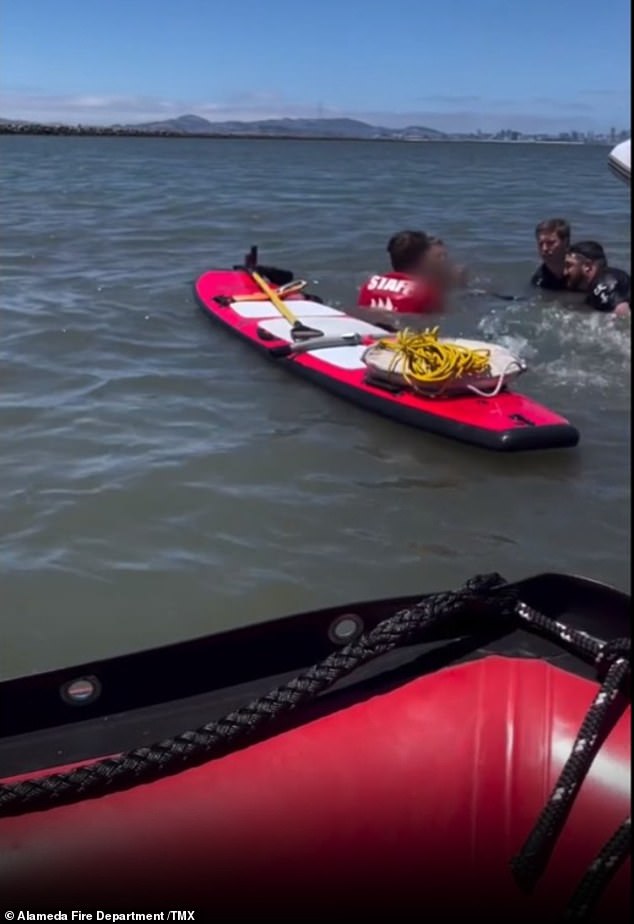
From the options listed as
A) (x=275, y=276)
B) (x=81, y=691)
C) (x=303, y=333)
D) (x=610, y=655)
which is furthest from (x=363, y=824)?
(x=275, y=276)

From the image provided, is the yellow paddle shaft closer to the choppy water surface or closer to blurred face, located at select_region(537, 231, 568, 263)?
the choppy water surface

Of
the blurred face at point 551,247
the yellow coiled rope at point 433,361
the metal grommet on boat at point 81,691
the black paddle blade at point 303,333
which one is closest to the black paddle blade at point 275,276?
the black paddle blade at point 303,333

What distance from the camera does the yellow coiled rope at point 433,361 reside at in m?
5.39

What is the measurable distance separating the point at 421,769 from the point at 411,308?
6.81 metres

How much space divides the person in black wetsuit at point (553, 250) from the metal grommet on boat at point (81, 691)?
21.9ft

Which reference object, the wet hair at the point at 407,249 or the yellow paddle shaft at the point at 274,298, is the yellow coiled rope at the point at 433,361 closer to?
the yellow paddle shaft at the point at 274,298

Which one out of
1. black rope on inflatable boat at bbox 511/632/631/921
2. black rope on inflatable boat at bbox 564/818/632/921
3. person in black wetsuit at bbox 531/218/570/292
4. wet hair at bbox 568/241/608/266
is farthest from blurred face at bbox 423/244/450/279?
black rope on inflatable boat at bbox 564/818/632/921

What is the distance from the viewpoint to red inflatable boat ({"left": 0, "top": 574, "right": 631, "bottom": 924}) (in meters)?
1.65

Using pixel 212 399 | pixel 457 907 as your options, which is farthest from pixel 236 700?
pixel 212 399

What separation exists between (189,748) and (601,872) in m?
0.71

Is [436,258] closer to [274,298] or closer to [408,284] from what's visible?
[408,284]

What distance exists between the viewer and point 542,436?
507 centimetres

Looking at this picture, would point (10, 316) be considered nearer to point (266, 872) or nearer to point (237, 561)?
point (237, 561)

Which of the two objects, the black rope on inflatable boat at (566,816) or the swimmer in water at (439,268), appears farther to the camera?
the swimmer in water at (439,268)
